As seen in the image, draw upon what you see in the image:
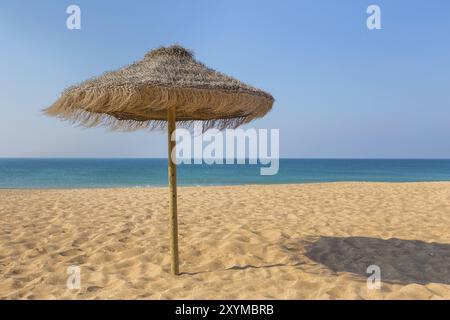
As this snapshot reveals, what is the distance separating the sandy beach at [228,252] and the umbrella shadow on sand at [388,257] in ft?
0.04

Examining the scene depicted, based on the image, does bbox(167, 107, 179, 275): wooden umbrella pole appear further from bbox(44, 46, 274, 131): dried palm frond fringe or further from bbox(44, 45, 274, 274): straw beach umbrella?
bbox(44, 46, 274, 131): dried palm frond fringe

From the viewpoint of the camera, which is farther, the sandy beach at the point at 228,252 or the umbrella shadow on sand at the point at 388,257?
the umbrella shadow on sand at the point at 388,257

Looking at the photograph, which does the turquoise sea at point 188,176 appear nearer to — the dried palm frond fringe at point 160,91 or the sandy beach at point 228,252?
the sandy beach at point 228,252

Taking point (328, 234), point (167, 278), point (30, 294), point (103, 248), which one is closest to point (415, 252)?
point (328, 234)

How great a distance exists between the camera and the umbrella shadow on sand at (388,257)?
3.90 m

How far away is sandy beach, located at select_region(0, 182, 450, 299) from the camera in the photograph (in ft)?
11.2

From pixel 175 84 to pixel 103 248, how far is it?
2.77 metres

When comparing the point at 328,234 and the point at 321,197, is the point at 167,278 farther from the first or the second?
the point at 321,197

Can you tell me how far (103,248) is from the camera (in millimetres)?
4793

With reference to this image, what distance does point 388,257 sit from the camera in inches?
178

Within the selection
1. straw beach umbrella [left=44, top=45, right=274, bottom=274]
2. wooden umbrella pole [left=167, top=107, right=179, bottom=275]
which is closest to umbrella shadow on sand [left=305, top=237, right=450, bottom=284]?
wooden umbrella pole [left=167, top=107, right=179, bottom=275]

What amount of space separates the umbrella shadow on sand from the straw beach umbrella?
80.7 inches

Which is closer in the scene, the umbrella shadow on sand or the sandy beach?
the sandy beach

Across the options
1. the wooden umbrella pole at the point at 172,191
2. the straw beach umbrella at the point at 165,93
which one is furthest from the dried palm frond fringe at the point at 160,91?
the wooden umbrella pole at the point at 172,191
